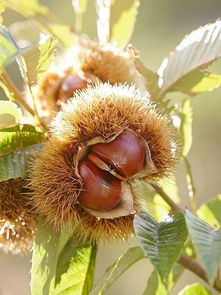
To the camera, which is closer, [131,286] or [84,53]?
[84,53]

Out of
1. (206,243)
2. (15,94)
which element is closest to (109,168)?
(15,94)

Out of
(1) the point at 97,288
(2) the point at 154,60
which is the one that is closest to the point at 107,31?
(1) the point at 97,288

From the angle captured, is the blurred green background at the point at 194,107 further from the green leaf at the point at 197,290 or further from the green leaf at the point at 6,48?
the green leaf at the point at 6,48

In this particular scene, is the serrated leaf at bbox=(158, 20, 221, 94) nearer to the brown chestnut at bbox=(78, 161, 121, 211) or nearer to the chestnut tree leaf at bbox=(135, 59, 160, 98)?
the chestnut tree leaf at bbox=(135, 59, 160, 98)

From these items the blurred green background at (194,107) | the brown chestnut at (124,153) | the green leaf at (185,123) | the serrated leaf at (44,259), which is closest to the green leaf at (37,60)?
the brown chestnut at (124,153)

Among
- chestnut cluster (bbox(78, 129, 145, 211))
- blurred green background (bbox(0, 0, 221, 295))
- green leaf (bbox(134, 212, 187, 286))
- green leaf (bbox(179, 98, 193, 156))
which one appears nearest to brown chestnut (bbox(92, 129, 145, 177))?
chestnut cluster (bbox(78, 129, 145, 211))

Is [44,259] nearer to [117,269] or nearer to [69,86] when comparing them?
[117,269]

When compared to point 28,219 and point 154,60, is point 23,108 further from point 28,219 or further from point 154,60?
point 154,60

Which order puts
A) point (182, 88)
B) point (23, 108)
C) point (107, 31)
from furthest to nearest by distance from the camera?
point (107, 31), point (182, 88), point (23, 108)
